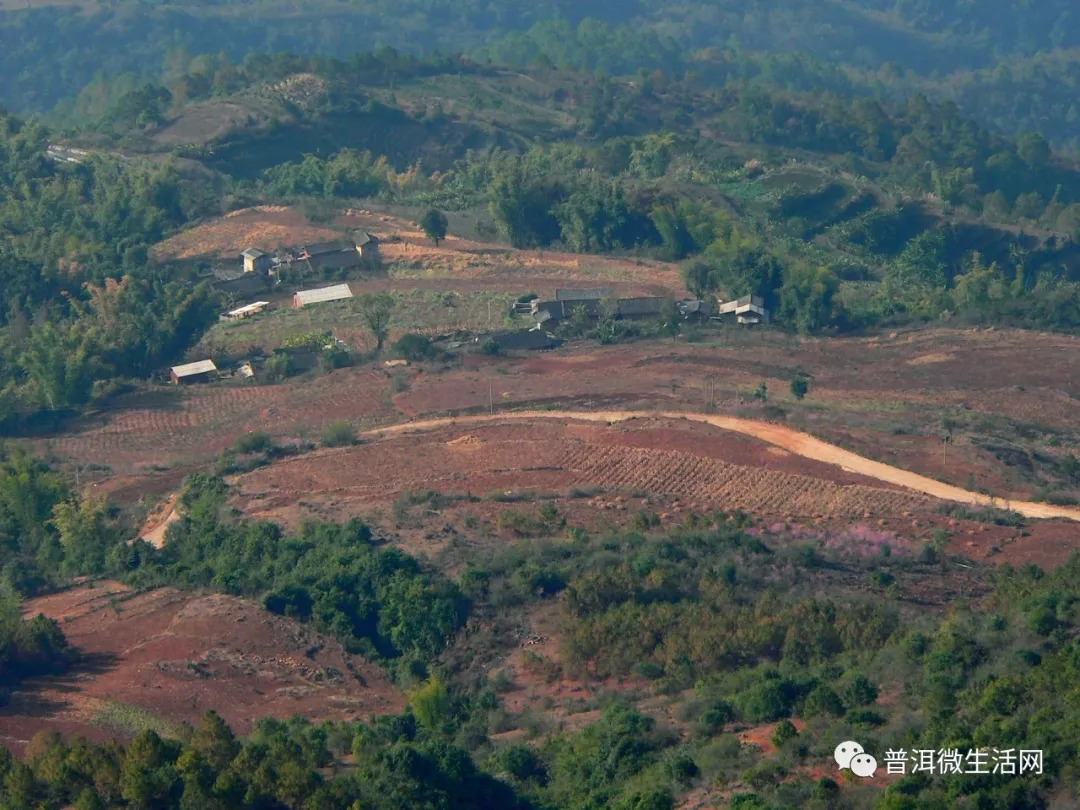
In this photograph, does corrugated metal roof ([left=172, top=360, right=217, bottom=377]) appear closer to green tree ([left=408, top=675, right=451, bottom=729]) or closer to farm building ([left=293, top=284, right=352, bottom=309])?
farm building ([left=293, top=284, right=352, bottom=309])

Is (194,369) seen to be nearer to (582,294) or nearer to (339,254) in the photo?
(339,254)

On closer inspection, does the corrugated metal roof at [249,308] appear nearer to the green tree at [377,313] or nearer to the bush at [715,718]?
the green tree at [377,313]

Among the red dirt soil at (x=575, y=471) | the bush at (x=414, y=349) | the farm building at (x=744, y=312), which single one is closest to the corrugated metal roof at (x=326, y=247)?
the bush at (x=414, y=349)

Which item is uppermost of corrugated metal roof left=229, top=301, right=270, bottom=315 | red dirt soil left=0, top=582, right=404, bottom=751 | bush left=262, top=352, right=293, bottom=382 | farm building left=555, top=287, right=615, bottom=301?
red dirt soil left=0, top=582, right=404, bottom=751

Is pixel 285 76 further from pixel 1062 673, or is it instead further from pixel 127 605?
pixel 1062 673

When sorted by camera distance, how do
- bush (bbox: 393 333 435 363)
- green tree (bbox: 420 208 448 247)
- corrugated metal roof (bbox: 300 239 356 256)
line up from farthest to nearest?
green tree (bbox: 420 208 448 247), corrugated metal roof (bbox: 300 239 356 256), bush (bbox: 393 333 435 363)

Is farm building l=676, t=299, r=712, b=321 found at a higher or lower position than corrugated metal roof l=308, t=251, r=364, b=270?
higher

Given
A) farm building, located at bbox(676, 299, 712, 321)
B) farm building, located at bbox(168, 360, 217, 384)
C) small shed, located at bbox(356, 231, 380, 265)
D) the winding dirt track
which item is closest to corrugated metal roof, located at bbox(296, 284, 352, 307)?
small shed, located at bbox(356, 231, 380, 265)

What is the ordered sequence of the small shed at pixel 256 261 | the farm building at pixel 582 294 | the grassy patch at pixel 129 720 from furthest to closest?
1. the small shed at pixel 256 261
2. the farm building at pixel 582 294
3. the grassy patch at pixel 129 720

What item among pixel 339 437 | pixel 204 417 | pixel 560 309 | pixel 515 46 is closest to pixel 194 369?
pixel 204 417
